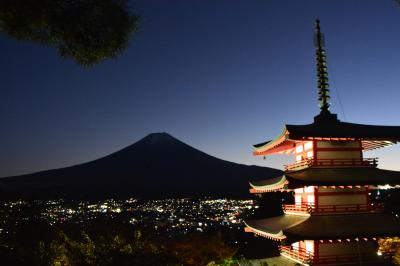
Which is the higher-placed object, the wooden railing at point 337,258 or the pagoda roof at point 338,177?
the pagoda roof at point 338,177

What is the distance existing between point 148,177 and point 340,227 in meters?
90.3

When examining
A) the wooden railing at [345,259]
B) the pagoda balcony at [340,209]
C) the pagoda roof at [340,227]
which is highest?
the pagoda balcony at [340,209]

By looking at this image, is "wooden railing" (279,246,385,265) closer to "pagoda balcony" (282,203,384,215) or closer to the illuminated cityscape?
"pagoda balcony" (282,203,384,215)

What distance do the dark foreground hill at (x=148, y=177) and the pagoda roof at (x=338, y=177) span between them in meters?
78.3

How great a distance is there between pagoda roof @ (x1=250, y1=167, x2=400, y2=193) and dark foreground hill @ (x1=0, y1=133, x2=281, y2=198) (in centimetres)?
7826

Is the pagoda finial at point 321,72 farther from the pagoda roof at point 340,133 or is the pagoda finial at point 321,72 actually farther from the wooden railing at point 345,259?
the wooden railing at point 345,259

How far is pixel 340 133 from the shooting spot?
1767 centimetres

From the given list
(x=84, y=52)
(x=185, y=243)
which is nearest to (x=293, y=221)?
(x=185, y=243)

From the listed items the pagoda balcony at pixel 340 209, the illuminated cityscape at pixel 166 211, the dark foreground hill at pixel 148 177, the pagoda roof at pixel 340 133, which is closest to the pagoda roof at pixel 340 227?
the pagoda balcony at pixel 340 209

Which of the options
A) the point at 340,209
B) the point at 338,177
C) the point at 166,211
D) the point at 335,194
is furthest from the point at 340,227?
the point at 166,211

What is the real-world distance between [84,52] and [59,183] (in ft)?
325

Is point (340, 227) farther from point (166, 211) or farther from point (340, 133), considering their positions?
point (166, 211)

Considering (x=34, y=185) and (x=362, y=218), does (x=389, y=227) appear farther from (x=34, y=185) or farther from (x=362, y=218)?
(x=34, y=185)

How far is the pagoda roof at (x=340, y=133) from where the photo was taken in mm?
17453
